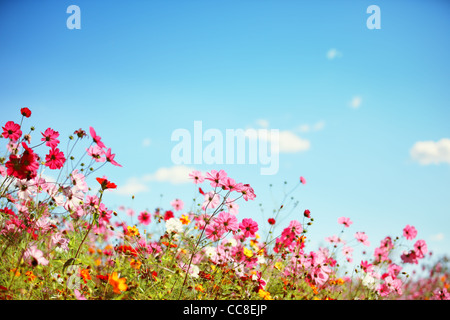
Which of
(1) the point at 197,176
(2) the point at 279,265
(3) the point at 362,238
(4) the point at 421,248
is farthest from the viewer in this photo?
(3) the point at 362,238

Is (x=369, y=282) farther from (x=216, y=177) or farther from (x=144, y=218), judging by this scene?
(x=144, y=218)

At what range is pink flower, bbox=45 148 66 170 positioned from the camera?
86.8 inches

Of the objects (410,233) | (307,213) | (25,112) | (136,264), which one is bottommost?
(136,264)

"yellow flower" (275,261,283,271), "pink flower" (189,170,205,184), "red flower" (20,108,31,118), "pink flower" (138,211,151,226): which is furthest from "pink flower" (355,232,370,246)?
"red flower" (20,108,31,118)

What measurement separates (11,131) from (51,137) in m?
0.29

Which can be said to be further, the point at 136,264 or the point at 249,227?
the point at 249,227

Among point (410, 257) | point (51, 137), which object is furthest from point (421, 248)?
point (51, 137)

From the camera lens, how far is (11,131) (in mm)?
2301

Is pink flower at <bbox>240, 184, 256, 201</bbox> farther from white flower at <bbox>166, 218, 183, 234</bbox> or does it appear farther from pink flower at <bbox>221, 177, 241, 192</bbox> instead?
white flower at <bbox>166, 218, 183, 234</bbox>

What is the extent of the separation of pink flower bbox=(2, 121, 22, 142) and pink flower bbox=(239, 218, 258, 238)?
5.79 feet
